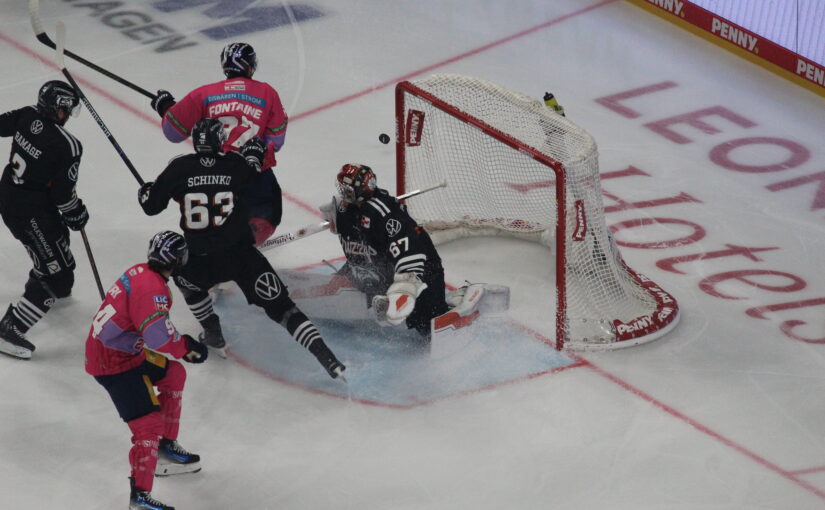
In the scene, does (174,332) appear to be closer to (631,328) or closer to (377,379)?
(377,379)

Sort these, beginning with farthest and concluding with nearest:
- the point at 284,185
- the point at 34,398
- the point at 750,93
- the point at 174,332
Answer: the point at 750,93, the point at 284,185, the point at 34,398, the point at 174,332

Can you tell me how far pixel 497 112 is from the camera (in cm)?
613

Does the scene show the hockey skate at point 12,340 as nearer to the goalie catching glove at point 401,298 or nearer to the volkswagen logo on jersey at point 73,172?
the volkswagen logo on jersey at point 73,172

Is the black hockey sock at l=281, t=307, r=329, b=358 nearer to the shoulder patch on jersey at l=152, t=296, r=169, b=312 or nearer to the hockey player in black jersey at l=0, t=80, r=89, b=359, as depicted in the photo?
the shoulder patch on jersey at l=152, t=296, r=169, b=312

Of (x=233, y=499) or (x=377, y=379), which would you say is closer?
(x=233, y=499)

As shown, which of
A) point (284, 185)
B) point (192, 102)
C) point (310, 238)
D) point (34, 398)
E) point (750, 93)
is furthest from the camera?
point (750, 93)

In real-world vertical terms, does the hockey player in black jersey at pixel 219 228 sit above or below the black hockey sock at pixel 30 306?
above

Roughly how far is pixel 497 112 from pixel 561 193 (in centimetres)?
68

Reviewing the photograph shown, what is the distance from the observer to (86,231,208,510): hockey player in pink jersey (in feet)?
15.4

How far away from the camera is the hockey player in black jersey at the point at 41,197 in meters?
5.54

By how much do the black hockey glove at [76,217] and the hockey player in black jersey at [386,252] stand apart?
1.01 metres

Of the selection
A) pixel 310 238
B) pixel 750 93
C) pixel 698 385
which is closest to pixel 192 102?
pixel 310 238

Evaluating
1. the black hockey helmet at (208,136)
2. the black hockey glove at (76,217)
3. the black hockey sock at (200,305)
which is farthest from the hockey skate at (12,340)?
the black hockey helmet at (208,136)

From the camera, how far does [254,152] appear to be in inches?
224
